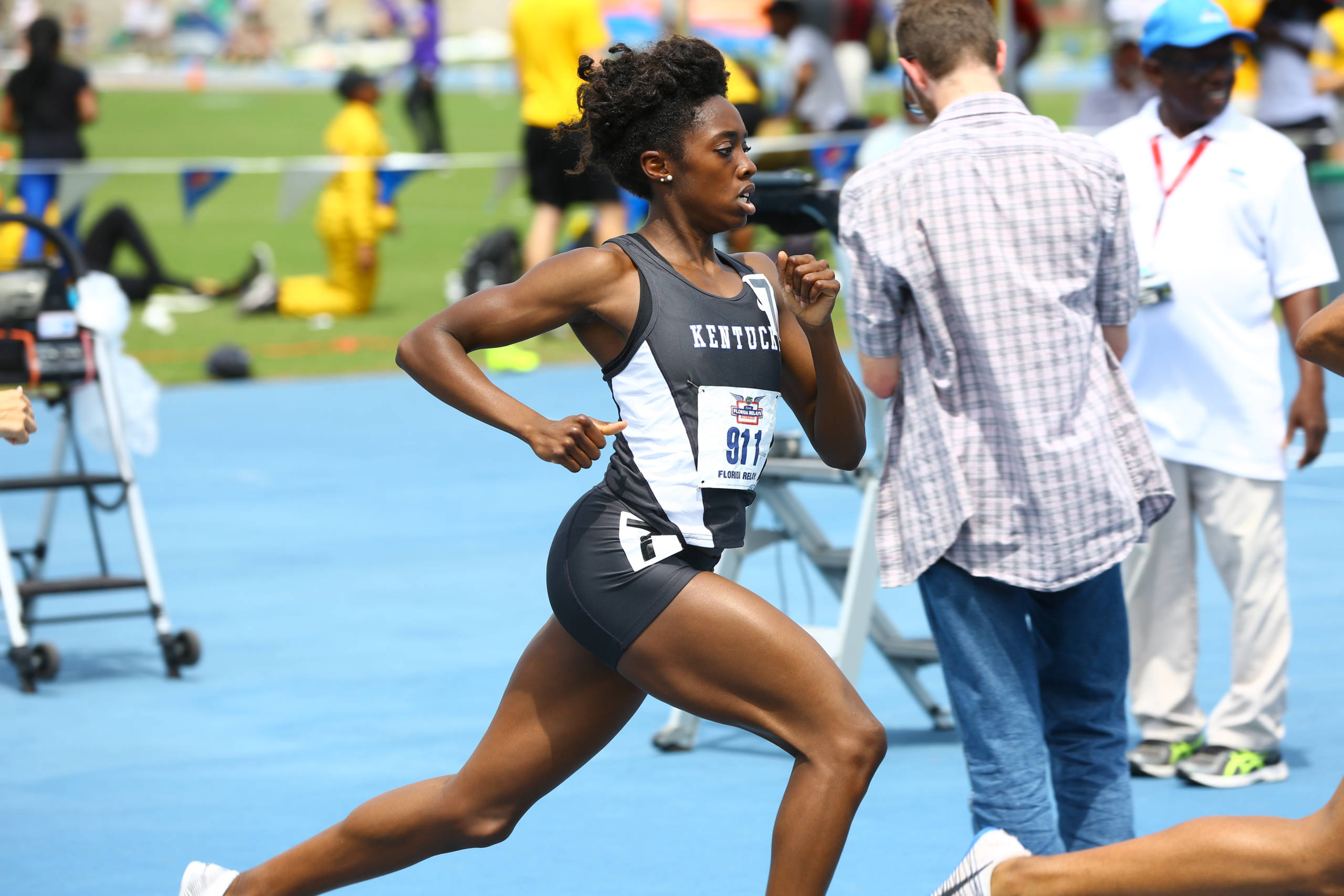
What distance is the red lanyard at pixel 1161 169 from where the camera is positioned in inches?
199

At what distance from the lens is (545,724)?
11.5 feet

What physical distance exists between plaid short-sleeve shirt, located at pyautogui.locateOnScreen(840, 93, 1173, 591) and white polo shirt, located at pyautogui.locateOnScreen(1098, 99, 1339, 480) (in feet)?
4.05

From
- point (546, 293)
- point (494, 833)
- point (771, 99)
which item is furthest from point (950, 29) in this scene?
point (771, 99)

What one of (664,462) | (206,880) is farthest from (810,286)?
(206,880)

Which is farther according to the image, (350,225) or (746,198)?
(350,225)

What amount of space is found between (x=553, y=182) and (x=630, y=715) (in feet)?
30.5

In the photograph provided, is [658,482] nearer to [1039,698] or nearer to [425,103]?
[1039,698]

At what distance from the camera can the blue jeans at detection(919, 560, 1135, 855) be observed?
385cm

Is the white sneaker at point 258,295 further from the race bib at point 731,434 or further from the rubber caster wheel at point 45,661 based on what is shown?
the race bib at point 731,434

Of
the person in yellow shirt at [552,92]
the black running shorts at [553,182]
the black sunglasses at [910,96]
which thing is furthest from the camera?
the person in yellow shirt at [552,92]

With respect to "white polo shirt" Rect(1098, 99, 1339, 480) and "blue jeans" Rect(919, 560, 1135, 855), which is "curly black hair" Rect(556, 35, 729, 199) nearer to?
"blue jeans" Rect(919, 560, 1135, 855)

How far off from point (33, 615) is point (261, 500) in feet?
6.97

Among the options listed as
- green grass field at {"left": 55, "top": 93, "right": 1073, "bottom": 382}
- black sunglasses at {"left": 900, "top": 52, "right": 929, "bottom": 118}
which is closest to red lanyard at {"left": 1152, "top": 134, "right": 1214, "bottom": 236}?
black sunglasses at {"left": 900, "top": 52, "right": 929, "bottom": 118}

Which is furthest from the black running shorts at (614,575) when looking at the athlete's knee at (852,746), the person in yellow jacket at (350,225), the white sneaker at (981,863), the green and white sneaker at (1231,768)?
the person in yellow jacket at (350,225)
